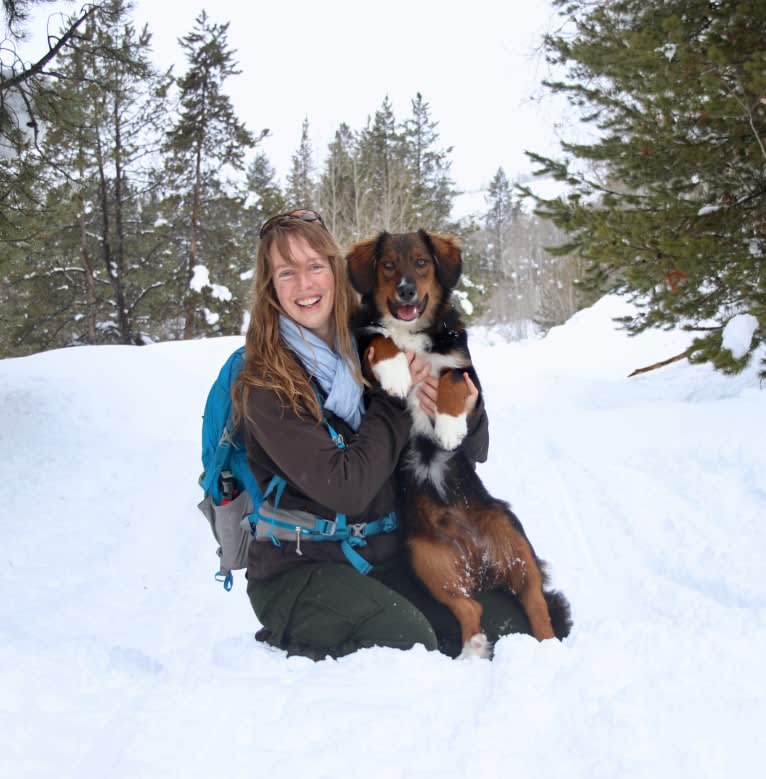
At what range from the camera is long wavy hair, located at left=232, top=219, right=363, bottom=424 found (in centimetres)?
227

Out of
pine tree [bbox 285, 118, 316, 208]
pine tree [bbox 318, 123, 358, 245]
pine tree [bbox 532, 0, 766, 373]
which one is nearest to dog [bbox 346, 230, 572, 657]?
pine tree [bbox 532, 0, 766, 373]

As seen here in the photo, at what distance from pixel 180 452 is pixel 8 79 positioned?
4403mm

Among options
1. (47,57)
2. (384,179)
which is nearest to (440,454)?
(47,57)

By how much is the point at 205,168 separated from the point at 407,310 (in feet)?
62.9

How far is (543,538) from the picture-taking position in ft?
15.3

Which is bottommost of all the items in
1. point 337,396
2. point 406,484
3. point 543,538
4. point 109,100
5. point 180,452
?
point 180,452

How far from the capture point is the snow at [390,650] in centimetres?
157

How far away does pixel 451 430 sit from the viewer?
273cm

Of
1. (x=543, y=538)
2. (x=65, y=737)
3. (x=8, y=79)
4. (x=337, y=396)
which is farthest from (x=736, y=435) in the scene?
(x=8, y=79)

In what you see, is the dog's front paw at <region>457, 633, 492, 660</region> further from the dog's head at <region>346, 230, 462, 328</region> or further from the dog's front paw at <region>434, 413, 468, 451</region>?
the dog's head at <region>346, 230, 462, 328</region>

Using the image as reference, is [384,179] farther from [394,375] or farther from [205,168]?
[394,375]

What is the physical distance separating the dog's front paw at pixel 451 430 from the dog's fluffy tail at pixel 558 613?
29.5 inches

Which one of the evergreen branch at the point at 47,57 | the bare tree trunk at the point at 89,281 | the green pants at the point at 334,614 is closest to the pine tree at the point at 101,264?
the bare tree trunk at the point at 89,281

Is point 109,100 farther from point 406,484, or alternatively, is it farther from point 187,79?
point 406,484
